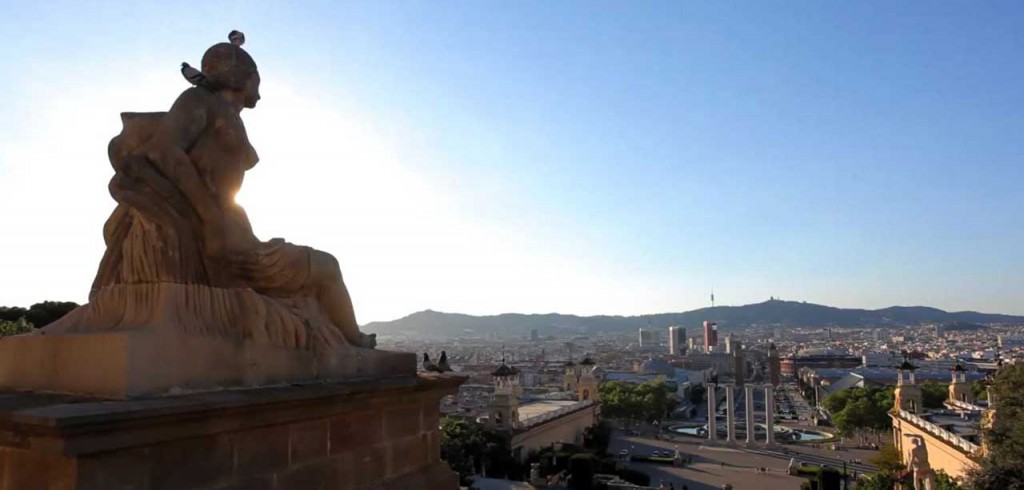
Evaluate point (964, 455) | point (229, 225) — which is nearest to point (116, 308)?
point (229, 225)

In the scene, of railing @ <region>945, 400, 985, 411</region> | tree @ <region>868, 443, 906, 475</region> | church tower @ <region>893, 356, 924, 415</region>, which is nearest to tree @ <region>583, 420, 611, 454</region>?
tree @ <region>868, 443, 906, 475</region>

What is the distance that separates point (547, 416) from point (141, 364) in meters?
38.8

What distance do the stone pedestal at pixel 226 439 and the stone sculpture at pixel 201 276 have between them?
18 cm

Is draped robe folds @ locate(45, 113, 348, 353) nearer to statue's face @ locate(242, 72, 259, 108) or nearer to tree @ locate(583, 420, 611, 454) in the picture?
statue's face @ locate(242, 72, 259, 108)

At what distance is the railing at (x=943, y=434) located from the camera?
22031mm

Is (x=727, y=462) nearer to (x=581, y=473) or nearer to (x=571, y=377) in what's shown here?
(x=581, y=473)

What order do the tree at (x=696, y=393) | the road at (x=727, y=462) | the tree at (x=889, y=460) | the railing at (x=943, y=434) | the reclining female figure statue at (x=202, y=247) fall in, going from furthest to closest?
1. the tree at (x=696, y=393)
2. the road at (x=727, y=462)
3. the tree at (x=889, y=460)
4. the railing at (x=943, y=434)
5. the reclining female figure statue at (x=202, y=247)

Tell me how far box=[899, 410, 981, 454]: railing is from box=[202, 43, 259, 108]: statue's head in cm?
2269

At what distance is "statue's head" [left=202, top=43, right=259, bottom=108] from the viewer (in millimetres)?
4027

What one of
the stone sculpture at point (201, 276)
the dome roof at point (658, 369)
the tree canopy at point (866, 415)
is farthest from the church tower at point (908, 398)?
the dome roof at point (658, 369)

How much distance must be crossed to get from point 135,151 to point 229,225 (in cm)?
57

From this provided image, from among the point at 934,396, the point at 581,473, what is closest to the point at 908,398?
the point at 581,473

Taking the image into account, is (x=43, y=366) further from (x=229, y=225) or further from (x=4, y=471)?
(x=229, y=225)

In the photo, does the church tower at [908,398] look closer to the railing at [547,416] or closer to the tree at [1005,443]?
the tree at [1005,443]
